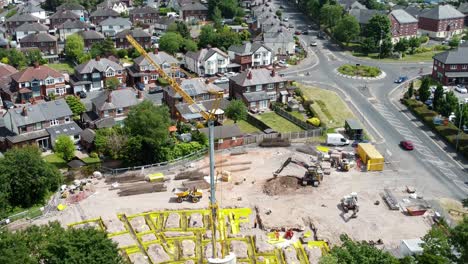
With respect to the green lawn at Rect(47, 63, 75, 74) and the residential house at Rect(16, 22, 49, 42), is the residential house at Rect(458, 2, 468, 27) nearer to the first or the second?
the green lawn at Rect(47, 63, 75, 74)

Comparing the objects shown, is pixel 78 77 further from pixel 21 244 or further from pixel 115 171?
pixel 21 244

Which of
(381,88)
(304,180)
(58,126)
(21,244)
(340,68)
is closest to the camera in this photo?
(21,244)

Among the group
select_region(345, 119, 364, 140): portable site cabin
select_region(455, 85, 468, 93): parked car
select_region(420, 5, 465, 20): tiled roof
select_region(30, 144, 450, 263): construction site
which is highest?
select_region(420, 5, 465, 20): tiled roof

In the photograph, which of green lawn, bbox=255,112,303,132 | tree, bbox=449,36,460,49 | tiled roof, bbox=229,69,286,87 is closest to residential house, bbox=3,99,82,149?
tiled roof, bbox=229,69,286,87

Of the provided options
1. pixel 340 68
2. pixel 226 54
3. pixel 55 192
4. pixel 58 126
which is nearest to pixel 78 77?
pixel 58 126

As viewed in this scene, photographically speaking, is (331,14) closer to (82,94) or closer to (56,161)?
(82,94)

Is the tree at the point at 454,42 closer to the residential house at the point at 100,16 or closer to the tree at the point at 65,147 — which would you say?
the residential house at the point at 100,16

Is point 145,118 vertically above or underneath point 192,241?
above
